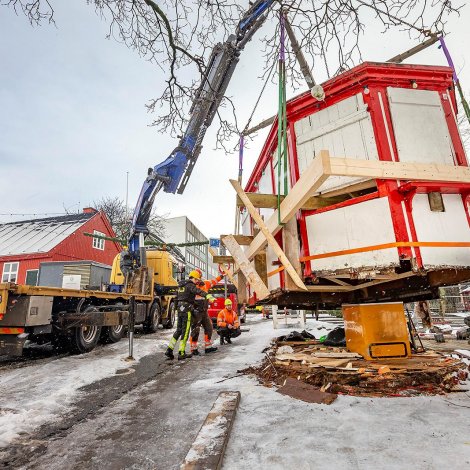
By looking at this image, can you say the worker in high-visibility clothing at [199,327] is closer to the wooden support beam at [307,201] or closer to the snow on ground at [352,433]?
the snow on ground at [352,433]

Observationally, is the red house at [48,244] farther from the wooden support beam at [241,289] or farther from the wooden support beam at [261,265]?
A: the wooden support beam at [261,265]

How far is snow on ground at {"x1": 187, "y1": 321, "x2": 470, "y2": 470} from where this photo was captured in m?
2.11

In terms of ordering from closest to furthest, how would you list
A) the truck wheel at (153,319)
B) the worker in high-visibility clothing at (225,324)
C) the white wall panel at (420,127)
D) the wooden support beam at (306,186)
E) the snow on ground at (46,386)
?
the wooden support beam at (306,186)
the snow on ground at (46,386)
the white wall panel at (420,127)
the worker in high-visibility clothing at (225,324)
the truck wheel at (153,319)

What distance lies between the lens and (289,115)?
15.5 ft

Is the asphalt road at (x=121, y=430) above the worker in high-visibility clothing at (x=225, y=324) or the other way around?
the other way around

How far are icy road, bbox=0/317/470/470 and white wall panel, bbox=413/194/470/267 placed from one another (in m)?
1.49

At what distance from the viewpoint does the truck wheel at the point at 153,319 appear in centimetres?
1128

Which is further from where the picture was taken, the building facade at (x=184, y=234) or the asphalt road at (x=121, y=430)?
the building facade at (x=184, y=234)

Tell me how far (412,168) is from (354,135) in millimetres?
1295

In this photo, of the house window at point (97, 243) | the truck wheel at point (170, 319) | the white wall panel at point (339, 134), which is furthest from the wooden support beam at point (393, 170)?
the house window at point (97, 243)

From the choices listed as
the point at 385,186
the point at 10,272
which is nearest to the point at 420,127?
the point at 385,186

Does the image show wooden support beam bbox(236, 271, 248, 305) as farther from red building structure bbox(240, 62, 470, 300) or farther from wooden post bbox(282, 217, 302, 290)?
wooden post bbox(282, 217, 302, 290)

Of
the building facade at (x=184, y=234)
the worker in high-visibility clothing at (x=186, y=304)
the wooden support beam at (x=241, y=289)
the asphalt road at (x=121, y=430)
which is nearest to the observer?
the asphalt road at (x=121, y=430)

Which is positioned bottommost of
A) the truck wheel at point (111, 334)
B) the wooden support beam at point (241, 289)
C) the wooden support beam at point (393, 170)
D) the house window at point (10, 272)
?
the truck wheel at point (111, 334)
